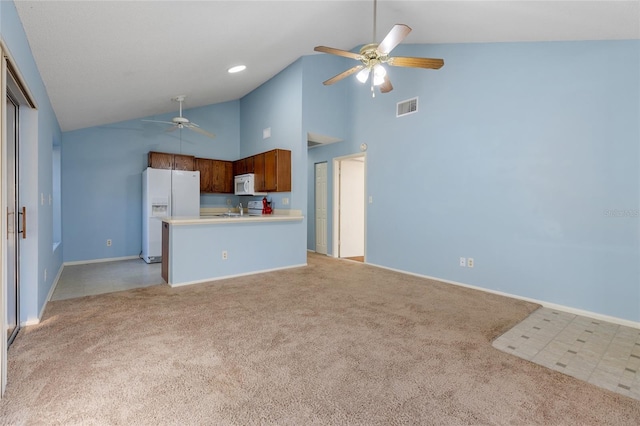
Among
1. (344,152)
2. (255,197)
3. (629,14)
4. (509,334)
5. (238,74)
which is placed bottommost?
(509,334)

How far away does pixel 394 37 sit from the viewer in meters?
2.40

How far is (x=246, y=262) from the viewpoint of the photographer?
451cm

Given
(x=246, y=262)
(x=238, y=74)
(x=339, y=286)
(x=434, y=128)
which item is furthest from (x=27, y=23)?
(x=434, y=128)

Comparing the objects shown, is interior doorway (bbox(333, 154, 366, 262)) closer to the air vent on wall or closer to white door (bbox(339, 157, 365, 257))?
white door (bbox(339, 157, 365, 257))

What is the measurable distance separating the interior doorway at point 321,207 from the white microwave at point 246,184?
1.31 m

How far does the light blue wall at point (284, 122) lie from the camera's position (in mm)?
5059

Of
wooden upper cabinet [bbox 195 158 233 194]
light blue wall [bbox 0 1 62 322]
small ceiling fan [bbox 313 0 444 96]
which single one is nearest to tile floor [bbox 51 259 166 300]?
light blue wall [bbox 0 1 62 322]

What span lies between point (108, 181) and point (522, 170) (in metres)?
6.53

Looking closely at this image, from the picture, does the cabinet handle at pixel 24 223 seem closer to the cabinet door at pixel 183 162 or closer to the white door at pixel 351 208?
the cabinet door at pixel 183 162

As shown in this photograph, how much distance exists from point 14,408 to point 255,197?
16.5 feet

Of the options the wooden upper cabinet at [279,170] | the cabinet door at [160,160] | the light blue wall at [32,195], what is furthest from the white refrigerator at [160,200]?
the light blue wall at [32,195]

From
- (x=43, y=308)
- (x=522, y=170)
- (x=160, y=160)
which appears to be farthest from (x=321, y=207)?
(x=43, y=308)

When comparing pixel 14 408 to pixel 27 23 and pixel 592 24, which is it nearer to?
pixel 27 23

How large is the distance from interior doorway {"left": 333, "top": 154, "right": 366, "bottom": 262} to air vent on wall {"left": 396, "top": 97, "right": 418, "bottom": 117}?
52.5 inches
